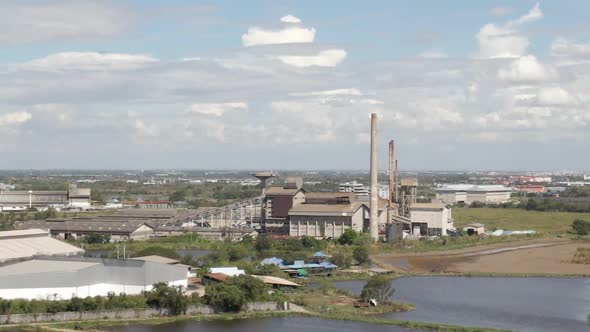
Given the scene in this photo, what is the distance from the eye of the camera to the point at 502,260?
5006 centimetres

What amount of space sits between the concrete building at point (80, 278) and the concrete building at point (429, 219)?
118ft

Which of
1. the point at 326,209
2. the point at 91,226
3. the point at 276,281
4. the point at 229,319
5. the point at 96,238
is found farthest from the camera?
the point at 91,226

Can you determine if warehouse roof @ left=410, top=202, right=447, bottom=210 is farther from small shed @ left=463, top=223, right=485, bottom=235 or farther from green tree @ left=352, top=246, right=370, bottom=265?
green tree @ left=352, top=246, right=370, bottom=265

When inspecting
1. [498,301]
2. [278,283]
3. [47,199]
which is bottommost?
[498,301]

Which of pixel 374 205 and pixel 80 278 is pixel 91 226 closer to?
pixel 374 205

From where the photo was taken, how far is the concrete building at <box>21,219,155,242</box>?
6062cm

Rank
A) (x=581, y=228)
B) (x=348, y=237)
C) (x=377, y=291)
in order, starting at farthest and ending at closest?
(x=581, y=228), (x=348, y=237), (x=377, y=291)

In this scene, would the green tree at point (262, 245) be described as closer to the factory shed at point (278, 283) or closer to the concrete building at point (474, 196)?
the factory shed at point (278, 283)

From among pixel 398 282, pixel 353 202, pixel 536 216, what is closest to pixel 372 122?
pixel 353 202

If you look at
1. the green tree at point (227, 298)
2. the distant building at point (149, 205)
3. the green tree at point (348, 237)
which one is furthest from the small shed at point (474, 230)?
the green tree at point (227, 298)

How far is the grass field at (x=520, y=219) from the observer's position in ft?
237

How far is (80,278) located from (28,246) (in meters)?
10.1

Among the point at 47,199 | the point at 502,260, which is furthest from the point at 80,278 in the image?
the point at 47,199

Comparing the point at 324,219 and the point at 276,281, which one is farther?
the point at 324,219
